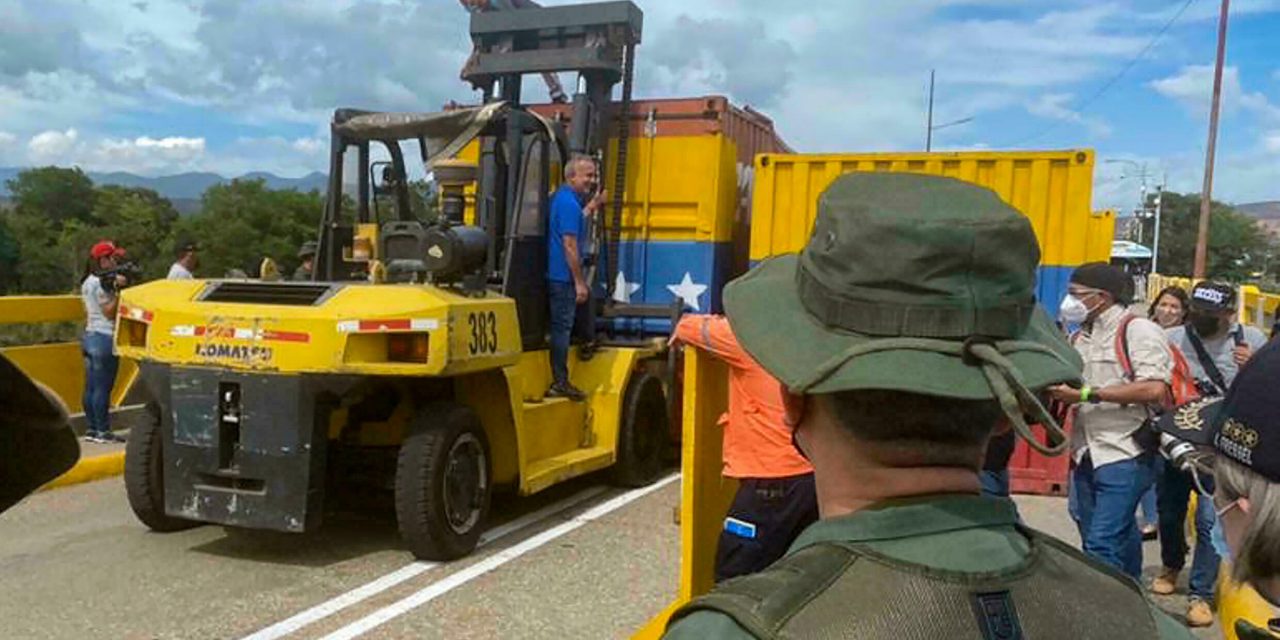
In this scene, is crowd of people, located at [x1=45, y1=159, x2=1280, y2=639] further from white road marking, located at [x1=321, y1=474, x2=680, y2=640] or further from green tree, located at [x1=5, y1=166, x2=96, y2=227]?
green tree, located at [x1=5, y1=166, x2=96, y2=227]

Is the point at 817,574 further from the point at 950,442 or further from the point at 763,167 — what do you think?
the point at 763,167

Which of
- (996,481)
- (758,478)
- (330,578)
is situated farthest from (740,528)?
(330,578)

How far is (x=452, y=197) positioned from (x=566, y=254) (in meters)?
0.80

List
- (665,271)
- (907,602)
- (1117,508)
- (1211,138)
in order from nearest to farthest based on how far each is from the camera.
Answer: (907,602) < (1117,508) < (665,271) < (1211,138)

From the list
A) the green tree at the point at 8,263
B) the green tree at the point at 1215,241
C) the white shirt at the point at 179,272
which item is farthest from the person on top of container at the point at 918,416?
the green tree at the point at 1215,241

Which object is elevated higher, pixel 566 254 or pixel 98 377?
pixel 566 254

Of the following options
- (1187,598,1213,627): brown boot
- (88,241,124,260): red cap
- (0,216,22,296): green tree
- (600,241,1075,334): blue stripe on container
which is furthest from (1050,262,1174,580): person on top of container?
(0,216,22,296): green tree

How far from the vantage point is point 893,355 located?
1.25 m

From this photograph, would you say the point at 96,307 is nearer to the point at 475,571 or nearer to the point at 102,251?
the point at 102,251

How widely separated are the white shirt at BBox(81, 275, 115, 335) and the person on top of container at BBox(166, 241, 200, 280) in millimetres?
561

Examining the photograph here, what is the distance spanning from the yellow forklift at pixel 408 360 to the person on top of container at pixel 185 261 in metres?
2.42

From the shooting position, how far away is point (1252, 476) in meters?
1.72

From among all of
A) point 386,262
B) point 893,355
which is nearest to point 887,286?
point 893,355

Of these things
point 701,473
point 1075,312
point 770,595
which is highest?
point 1075,312
